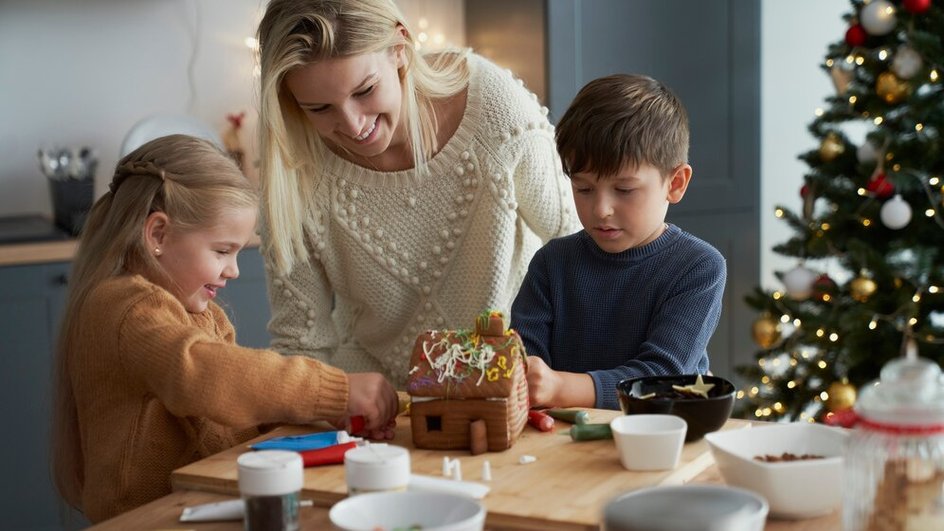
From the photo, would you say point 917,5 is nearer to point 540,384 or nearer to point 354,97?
point 354,97

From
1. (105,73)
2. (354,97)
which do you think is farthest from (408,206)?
(105,73)

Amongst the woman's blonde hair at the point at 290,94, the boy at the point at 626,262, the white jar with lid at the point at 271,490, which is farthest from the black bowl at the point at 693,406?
the woman's blonde hair at the point at 290,94

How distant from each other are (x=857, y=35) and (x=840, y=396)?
0.85 metres

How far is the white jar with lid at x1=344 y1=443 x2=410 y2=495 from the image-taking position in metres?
1.08

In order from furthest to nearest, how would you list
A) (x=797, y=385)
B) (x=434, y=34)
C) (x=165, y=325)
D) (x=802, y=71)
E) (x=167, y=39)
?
(x=802, y=71), (x=434, y=34), (x=167, y=39), (x=797, y=385), (x=165, y=325)

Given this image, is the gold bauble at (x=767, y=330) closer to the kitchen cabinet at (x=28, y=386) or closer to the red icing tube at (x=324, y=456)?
the kitchen cabinet at (x=28, y=386)

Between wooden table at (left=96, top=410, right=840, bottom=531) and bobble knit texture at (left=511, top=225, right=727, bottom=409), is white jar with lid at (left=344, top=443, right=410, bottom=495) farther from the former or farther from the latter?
bobble knit texture at (left=511, top=225, right=727, bottom=409)

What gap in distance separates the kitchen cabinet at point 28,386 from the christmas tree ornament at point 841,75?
1.64 meters

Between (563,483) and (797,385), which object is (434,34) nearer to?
(797,385)

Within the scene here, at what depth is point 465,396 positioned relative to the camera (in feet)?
4.49

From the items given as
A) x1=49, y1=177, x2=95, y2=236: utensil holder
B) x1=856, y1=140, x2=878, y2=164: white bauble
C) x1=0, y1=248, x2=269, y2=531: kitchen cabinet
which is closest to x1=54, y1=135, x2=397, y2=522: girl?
x1=0, y1=248, x2=269, y2=531: kitchen cabinet

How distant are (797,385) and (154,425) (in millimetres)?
1924

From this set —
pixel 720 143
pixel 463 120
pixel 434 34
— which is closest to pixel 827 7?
pixel 720 143

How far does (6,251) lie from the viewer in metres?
3.11
